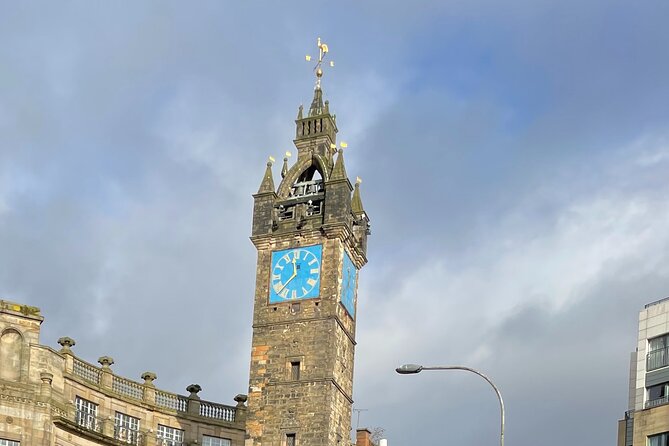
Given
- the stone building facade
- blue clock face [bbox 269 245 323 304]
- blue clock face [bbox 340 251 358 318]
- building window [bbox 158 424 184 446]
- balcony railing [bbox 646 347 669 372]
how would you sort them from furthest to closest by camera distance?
building window [bbox 158 424 184 446] < balcony railing [bbox 646 347 669 372] < blue clock face [bbox 340 251 358 318] < blue clock face [bbox 269 245 323 304] < the stone building facade

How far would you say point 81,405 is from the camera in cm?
8588

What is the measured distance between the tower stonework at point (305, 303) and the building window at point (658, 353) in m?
17.7

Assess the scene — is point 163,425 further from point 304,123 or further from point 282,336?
point 304,123

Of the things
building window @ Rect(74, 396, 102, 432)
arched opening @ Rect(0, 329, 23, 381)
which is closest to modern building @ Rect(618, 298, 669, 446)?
building window @ Rect(74, 396, 102, 432)

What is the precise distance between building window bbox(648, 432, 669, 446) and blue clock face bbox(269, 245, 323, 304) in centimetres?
2135

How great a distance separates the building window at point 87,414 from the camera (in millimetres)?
85250

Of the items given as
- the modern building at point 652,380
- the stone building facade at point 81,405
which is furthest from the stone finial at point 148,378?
the modern building at point 652,380

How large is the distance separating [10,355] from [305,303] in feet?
55.4

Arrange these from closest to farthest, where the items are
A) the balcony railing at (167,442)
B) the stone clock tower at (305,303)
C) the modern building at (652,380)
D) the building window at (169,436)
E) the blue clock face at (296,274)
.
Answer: the stone clock tower at (305,303) → the blue clock face at (296,274) → the modern building at (652,380) → the balcony railing at (167,442) → the building window at (169,436)

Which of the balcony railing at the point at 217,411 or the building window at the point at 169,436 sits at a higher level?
the balcony railing at the point at 217,411

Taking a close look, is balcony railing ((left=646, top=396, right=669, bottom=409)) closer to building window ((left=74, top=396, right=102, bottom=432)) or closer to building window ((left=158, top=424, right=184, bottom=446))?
building window ((left=158, top=424, right=184, bottom=446))

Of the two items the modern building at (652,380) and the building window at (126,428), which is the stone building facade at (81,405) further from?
the modern building at (652,380)

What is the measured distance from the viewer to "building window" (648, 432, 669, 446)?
8850 centimetres

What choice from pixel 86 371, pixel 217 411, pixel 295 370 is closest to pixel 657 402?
pixel 295 370
